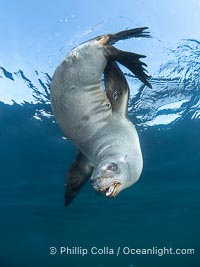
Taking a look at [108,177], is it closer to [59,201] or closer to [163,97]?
[163,97]

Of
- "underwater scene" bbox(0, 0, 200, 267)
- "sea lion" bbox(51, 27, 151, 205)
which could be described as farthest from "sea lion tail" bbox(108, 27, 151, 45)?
"underwater scene" bbox(0, 0, 200, 267)

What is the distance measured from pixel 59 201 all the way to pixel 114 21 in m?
21.1

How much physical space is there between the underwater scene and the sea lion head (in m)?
6.63

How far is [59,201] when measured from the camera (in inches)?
1112

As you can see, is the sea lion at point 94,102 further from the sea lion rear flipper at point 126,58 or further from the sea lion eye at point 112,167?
the sea lion eye at point 112,167

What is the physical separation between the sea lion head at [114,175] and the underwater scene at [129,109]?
261 inches

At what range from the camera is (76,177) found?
5.01 m

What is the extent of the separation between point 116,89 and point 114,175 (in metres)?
1.50

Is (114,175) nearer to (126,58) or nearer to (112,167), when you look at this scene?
(112,167)

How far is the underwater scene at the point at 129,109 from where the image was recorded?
9.35 meters

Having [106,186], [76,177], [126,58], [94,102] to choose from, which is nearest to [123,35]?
[126,58]

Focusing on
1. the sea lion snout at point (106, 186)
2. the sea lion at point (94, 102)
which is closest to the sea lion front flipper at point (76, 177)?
the sea lion at point (94, 102)

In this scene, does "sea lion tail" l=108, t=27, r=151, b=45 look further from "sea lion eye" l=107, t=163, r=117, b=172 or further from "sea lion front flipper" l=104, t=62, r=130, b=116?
"sea lion eye" l=107, t=163, r=117, b=172

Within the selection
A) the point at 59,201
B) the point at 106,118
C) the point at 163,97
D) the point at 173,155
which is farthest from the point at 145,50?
the point at 59,201
